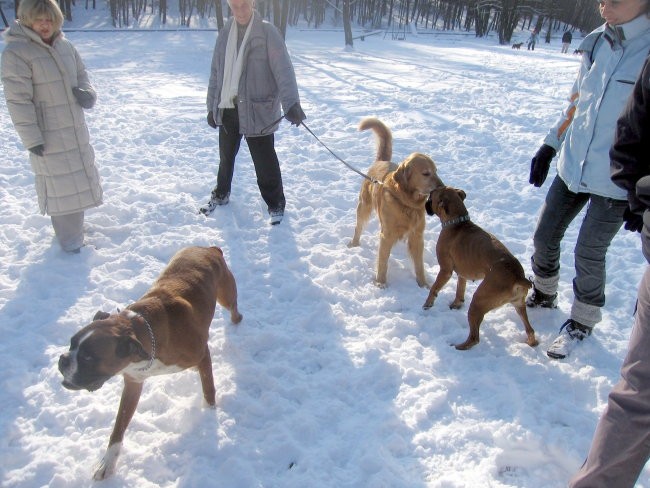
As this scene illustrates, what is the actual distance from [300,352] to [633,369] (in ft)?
7.11

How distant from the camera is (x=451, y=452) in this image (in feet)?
8.47

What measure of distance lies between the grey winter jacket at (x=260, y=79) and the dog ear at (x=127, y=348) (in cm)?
314

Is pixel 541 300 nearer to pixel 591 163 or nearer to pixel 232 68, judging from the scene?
pixel 591 163

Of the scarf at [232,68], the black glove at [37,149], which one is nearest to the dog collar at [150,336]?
the black glove at [37,149]

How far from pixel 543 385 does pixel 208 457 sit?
7.02ft

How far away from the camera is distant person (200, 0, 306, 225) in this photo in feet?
15.2

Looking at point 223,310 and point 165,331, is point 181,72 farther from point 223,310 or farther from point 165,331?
point 165,331

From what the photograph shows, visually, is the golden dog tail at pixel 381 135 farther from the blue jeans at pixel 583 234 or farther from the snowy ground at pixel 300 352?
the blue jeans at pixel 583 234

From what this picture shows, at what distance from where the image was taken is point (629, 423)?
1688 mm

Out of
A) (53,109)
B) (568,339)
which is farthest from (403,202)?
(53,109)

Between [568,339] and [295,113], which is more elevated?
[295,113]

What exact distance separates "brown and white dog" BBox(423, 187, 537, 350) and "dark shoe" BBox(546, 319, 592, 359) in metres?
0.15

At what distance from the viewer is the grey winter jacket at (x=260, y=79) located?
4.64 meters

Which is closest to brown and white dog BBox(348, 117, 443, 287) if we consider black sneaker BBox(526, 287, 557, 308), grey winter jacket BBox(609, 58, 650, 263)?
black sneaker BBox(526, 287, 557, 308)
